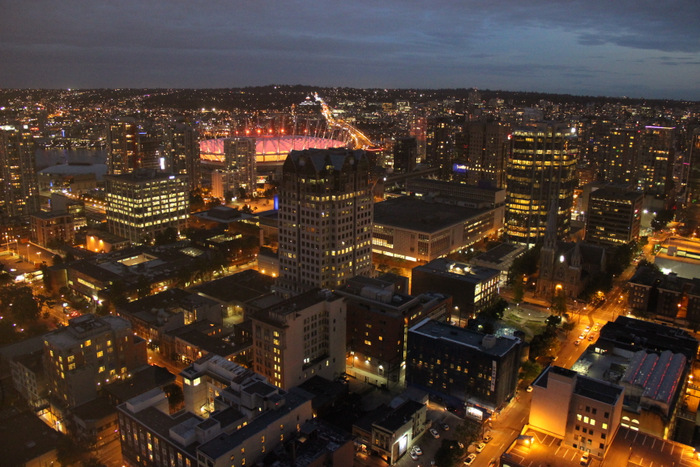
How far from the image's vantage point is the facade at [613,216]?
8131 cm

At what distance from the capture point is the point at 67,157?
456ft

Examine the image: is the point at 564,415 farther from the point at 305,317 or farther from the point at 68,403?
the point at 68,403

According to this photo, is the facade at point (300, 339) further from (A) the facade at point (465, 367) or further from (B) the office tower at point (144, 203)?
(B) the office tower at point (144, 203)

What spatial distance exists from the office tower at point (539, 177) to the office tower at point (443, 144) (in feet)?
161

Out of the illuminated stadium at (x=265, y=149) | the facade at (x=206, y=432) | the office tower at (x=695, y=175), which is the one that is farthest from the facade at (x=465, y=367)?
the illuminated stadium at (x=265, y=149)

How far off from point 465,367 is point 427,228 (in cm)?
3604

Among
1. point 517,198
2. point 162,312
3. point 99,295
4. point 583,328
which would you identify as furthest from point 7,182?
point 583,328

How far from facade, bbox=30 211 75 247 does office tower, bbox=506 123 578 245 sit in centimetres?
6491

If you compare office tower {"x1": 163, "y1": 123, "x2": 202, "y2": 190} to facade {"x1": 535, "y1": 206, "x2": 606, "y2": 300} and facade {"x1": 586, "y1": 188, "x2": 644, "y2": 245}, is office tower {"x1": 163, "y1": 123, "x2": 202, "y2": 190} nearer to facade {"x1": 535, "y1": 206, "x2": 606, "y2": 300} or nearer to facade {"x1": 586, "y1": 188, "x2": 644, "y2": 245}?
facade {"x1": 535, "y1": 206, "x2": 606, "y2": 300}

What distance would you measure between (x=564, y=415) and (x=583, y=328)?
77.4 feet

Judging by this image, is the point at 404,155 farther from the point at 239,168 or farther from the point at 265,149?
the point at 239,168

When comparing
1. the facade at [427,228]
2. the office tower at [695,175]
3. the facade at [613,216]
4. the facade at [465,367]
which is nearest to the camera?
the facade at [465,367]

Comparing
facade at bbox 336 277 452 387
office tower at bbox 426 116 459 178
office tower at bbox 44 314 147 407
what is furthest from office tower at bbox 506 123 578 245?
office tower at bbox 44 314 147 407

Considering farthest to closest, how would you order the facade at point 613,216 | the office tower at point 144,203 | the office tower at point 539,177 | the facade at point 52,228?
the facade at point 613,216, the office tower at point 539,177, the office tower at point 144,203, the facade at point 52,228
